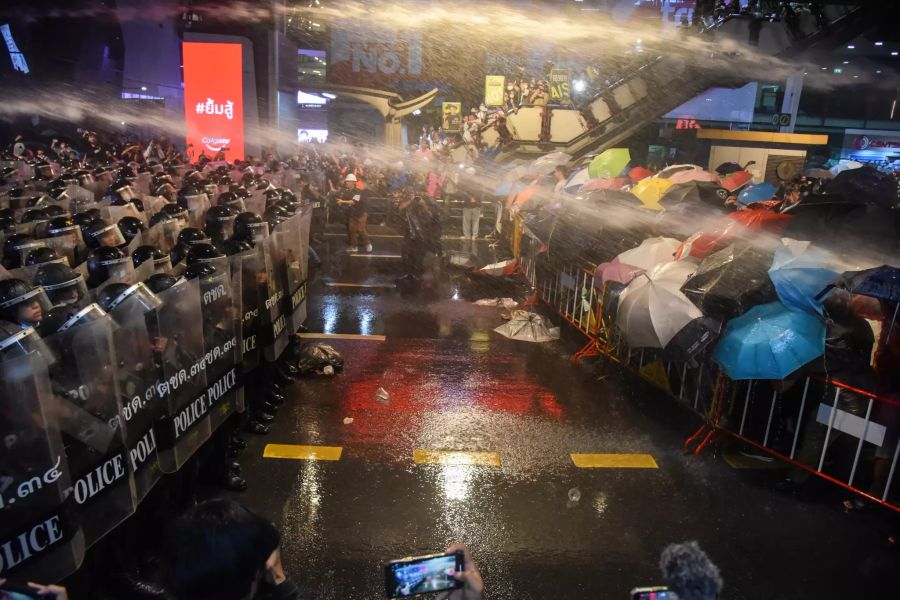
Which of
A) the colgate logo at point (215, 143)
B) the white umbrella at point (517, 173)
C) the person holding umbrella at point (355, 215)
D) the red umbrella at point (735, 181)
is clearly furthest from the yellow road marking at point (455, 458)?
the colgate logo at point (215, 143)

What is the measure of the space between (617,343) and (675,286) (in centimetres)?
202

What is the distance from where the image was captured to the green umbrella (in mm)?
11430

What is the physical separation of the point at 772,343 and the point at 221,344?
451cm

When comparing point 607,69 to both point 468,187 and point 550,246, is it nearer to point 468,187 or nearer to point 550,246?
point 468,187

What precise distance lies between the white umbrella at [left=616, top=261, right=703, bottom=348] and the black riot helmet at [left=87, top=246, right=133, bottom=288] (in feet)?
15.6

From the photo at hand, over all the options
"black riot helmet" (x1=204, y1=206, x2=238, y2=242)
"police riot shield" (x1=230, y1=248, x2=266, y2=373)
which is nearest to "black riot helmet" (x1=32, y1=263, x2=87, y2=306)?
"police riot shield" (x1=230, y1=248, x2=266, y2=373)

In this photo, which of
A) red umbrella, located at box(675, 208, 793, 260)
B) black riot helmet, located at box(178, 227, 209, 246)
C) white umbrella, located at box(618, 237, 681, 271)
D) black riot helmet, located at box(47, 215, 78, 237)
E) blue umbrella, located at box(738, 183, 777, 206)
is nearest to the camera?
black riot helmet, located at box(178, 227, 209, 246)

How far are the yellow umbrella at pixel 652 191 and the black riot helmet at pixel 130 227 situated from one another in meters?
7.09

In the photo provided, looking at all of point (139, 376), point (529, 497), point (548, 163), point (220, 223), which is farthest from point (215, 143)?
point (529, 497)

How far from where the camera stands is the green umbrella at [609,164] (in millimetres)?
11430

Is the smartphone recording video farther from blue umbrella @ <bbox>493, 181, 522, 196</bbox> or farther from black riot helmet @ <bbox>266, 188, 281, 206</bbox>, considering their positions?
blue umbrella @ <bbox>493, 181, 522, 196</bbox>

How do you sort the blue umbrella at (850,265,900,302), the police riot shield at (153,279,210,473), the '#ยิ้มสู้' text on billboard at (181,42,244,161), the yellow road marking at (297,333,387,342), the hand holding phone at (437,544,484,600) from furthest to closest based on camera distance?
the '#ยิ้มสู้' text on billboard at (181,42,244,161) → the yellow road marking at (297,333,387,342) → the blue umbrella at (850,265,900,302) → the police riot shield at (153,279,210,473) → the hand holding phone at (437,544,484,600)

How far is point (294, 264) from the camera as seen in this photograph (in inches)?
293

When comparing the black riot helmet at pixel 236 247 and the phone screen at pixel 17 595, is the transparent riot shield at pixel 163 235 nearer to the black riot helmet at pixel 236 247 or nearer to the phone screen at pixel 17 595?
the black riot helmet at pixel 236 247
